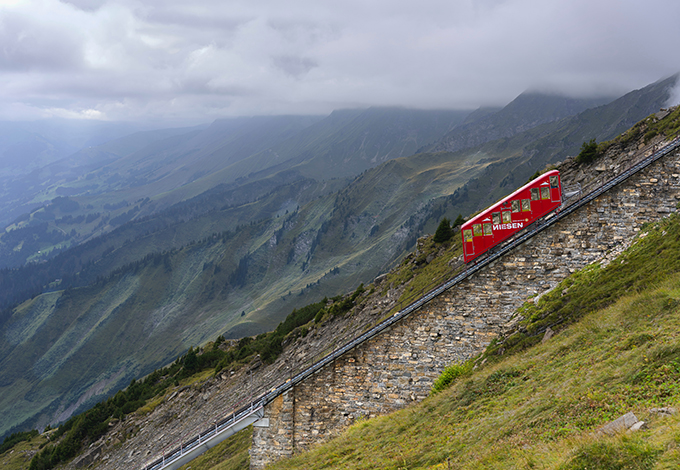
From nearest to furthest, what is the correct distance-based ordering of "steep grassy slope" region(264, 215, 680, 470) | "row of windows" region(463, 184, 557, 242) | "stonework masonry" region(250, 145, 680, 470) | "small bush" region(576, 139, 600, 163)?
"steep grassy slope" region(264, 215, 680, 470) < "stonework masonry" region(250, 145, 680, 470) < "row of windows" region(463, 184, 557, 242) < "small bush" region(576, 139, 600, 163)

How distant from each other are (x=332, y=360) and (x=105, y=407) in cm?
6718

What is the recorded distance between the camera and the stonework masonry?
25703mm

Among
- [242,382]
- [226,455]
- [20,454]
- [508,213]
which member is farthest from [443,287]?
[20,454]

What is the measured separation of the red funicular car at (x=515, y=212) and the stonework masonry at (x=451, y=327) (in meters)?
7.15

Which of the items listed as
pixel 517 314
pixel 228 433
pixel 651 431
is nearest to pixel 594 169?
pixel 517 314

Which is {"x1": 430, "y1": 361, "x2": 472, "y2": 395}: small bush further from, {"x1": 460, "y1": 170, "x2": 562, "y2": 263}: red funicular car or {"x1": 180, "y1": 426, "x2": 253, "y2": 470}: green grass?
{"x1": 180, "y1": 426, "x2": 253, "y2": 470}: green grass

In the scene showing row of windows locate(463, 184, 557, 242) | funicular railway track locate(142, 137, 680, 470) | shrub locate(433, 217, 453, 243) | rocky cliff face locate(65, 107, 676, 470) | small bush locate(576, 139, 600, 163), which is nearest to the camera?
funicular railway track locate(142, 137, 680, 470)

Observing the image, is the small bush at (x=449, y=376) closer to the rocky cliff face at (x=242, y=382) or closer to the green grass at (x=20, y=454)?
the rocky cliff face at (x=242, y=382)

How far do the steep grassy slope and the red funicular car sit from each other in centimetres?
1125

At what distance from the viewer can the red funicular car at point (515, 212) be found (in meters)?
34.0

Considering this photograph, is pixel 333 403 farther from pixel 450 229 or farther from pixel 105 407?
pixel 105 407

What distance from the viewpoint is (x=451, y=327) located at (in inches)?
1022

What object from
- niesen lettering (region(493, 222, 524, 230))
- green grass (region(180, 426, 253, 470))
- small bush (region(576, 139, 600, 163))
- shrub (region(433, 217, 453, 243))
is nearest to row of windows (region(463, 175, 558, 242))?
niesen lettering (region(493, 222, 524, 230))

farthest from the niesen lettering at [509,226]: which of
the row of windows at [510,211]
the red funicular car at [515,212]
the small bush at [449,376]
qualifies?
the small bush at [449,376]
